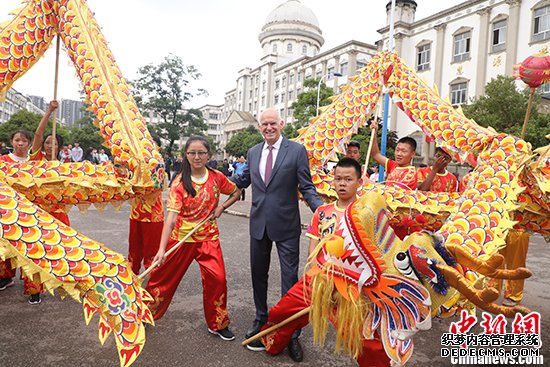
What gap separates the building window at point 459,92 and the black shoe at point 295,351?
23.3 metres

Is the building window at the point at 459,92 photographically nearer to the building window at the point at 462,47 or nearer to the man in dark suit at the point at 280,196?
the building window at the point at 462,47

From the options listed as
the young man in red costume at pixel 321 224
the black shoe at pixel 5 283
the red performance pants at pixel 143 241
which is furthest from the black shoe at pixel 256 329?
the black shoe at pixel 5 283

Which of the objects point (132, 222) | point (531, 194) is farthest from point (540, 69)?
point (132, 222)

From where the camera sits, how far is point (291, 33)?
53.2m

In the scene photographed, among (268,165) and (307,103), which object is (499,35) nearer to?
(307,103)

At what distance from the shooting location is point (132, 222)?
14.3 feet

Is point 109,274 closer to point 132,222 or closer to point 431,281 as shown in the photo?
point 431,281

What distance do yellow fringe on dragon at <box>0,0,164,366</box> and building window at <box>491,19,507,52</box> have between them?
77.7 ft

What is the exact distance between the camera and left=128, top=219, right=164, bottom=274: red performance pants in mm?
4340

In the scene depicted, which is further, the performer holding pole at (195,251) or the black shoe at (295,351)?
the performer holding pole at (195,251)

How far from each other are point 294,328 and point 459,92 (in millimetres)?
24159

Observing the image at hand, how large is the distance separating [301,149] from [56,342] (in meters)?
2.48

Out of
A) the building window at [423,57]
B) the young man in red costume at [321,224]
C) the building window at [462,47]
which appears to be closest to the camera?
the young man in red costume at [321,224]

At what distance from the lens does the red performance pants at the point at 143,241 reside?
434 cm
